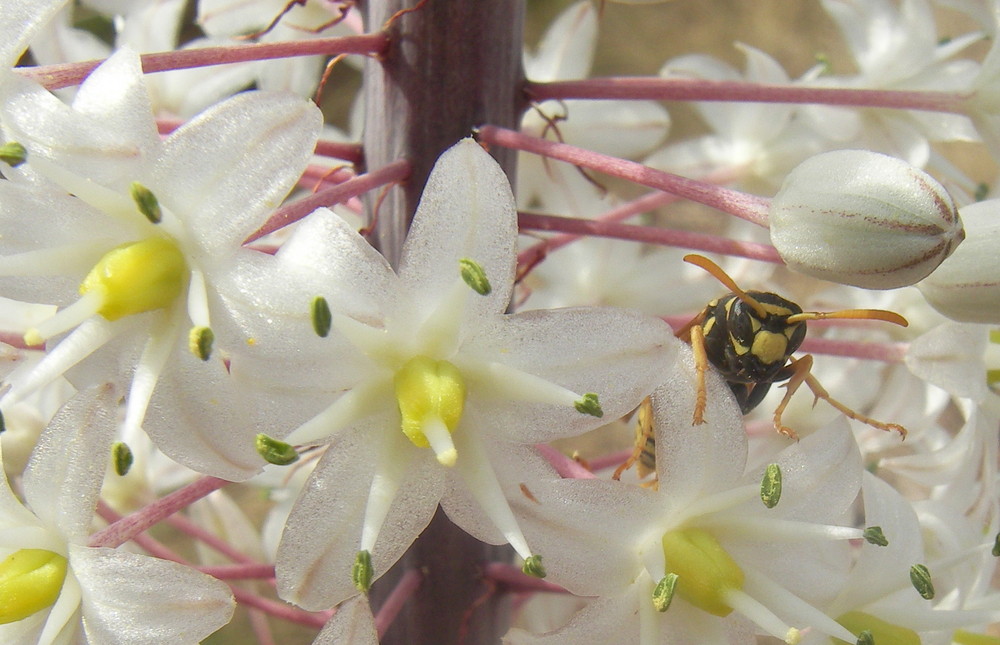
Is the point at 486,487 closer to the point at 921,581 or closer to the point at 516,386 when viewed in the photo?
the point at 516,386

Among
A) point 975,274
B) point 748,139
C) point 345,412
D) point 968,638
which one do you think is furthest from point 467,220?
point 748,139

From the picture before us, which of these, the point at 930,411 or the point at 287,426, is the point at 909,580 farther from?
the point at 287,426

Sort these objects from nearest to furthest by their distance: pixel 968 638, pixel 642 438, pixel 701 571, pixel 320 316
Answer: pixel 320 316 < pixel 701 571 < pixel 642 438 < pixel 968 638

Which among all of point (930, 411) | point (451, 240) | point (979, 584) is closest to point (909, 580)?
point (979, 584)

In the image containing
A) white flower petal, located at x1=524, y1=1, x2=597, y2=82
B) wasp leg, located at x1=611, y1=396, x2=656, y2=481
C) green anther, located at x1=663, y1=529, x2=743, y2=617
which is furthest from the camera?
white flower petal, located at x1=524, y1=1, x2=597, y2=82

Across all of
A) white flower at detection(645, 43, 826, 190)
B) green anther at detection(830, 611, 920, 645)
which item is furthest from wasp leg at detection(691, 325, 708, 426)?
white flower at detection(645, 43, 826, 190)

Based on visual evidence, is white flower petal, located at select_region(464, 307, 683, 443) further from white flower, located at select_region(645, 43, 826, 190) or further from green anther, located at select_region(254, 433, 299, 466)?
white flower, located at select_region(645, 43, 826, 190)
